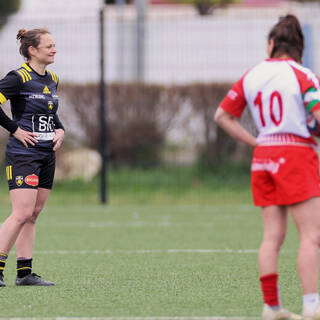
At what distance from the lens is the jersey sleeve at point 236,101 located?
16.2 ft

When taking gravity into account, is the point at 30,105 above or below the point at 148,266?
above

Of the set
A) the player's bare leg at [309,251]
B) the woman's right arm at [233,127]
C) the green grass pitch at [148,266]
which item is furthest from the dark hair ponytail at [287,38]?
the green grass pitch at [148,266]

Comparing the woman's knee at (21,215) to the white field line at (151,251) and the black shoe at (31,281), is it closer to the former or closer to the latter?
the black shoe at (31,281)

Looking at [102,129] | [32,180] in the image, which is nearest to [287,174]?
[32,180]

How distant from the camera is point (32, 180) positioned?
20.6ft

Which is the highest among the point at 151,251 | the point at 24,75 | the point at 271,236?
the point at 24,75

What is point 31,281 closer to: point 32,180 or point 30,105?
point 32,180

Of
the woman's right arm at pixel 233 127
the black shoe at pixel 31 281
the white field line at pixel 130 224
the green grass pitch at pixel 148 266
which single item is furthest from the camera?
the white field line at pixel 130 224

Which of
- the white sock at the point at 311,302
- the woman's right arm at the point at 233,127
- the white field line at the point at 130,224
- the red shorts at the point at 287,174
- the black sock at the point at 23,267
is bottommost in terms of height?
the white field line at the point at 130,224

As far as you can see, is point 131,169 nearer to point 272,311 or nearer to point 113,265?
point 113,265

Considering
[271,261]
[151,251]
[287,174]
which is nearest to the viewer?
[287,174]

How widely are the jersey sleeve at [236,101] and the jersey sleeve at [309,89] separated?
32cm

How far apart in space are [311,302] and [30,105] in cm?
254

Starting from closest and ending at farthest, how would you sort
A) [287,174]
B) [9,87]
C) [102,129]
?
[287,174] < [9,87] < [102,129]
